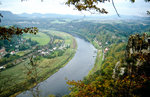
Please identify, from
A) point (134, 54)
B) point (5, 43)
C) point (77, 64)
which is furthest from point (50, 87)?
point (5, 43)

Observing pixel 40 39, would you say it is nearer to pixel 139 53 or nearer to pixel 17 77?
pixel 17 77

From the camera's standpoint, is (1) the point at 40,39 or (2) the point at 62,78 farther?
(1) the point at 40,39

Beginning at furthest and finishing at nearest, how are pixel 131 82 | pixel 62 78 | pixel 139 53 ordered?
pixel 62 78, pixel 139 53, pixel 131 82

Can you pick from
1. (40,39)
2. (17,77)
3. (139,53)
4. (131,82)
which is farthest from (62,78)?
(40,39)

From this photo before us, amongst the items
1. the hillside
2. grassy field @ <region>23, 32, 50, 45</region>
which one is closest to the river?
the hillside

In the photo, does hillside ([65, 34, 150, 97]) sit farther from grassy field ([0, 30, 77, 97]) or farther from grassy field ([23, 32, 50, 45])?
grassy field ([23, 32, 50, 45])

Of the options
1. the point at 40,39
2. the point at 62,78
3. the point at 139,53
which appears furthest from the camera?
the point at 40,39

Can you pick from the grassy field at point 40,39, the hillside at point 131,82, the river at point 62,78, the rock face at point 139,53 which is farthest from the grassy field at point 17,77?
the grassy field at point 40,39

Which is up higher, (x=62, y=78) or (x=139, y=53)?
(x=139, y=53)

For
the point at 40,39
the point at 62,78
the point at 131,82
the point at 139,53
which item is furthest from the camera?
the point at 40,39

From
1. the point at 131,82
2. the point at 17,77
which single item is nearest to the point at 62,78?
the point at 17,77

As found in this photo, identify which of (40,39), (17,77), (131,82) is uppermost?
(131,82)
